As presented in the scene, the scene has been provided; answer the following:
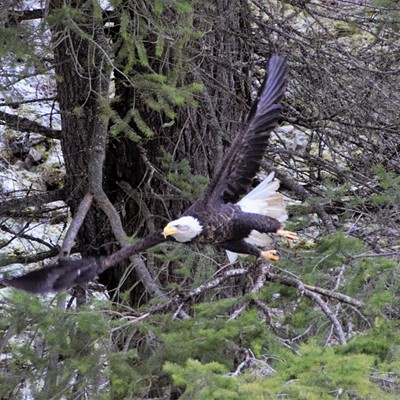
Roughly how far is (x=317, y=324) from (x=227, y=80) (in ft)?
9.61

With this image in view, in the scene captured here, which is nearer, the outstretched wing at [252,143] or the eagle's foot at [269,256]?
the eagle's foot at [269,256]

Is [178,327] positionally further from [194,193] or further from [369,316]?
[194,193]

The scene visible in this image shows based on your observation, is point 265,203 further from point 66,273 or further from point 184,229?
point 66,273

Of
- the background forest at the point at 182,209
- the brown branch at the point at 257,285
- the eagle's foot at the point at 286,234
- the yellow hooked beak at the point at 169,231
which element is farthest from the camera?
the eagle's foot at the point at 286,234

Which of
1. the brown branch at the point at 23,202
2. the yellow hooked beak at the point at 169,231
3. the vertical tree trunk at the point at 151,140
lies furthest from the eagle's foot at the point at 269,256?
the brown branch at the point at 23,202

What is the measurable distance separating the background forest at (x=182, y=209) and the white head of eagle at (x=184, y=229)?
0.64ft

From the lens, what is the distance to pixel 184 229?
13.3 ft

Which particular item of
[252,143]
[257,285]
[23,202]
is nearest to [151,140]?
[23,202]

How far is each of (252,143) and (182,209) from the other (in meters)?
1.63

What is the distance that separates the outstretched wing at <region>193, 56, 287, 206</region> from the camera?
4348mm

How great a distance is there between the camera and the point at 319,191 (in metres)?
6.13

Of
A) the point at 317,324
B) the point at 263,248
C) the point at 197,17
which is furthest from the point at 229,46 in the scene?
the point at 317,324

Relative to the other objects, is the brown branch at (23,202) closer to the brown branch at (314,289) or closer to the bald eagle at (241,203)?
the bald eagle at (241,203)

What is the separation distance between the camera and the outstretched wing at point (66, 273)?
11.5 feet
